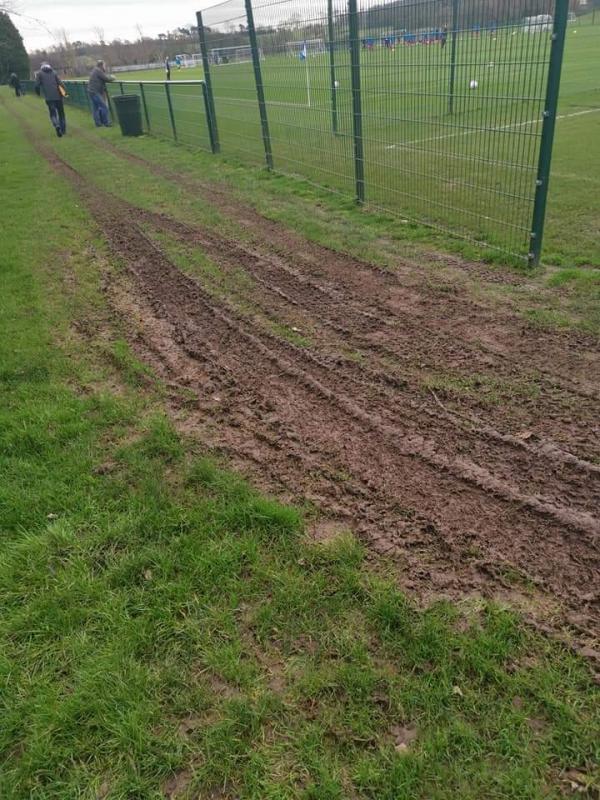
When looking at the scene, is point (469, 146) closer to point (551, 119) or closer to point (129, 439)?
point (551, 119)

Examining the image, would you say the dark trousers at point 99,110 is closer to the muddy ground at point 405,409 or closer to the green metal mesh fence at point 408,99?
the green metal mesh fence at point 408,99

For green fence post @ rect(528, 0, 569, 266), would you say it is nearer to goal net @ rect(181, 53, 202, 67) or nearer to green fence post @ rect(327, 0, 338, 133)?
green fence post @ rect(327, 0, 338, 133)

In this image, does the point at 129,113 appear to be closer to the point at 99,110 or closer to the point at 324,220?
the point at 99,110

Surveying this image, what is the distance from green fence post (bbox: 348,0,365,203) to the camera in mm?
6892

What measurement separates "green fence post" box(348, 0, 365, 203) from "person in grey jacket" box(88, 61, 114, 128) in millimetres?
13831

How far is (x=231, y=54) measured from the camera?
1066 centimetres

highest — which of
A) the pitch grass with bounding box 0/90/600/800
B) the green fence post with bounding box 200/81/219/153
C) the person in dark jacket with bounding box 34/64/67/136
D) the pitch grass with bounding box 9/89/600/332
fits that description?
the person in dark jacket with bounding box 34/64/67/136

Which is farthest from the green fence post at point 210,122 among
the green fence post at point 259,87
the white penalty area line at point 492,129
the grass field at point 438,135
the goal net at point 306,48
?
the white penalty area line at point 492,129

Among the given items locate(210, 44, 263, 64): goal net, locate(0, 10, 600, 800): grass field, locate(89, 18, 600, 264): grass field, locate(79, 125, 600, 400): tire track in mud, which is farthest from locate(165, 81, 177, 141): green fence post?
locate(0, 10, 600, 800): grass field

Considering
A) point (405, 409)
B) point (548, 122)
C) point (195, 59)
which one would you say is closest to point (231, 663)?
point (405, 409)

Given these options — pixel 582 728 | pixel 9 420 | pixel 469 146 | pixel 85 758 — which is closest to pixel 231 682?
pixel 85 758

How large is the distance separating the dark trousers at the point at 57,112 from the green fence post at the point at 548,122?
15.5 m

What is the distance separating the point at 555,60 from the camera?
464cm

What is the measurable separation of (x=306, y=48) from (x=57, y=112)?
11228 mm
